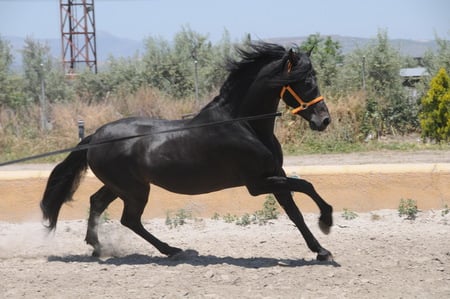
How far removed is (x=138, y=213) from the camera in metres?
7.14

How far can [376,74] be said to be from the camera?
17.3 metres

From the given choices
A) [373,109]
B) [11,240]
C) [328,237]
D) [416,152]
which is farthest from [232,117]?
[373,109]

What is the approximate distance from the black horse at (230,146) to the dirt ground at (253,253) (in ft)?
1.55

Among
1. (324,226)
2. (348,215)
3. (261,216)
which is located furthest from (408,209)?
(324,226)

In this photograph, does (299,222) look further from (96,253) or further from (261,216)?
(96,253)

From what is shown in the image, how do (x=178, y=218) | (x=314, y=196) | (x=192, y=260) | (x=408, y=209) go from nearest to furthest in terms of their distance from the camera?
(x=314, y=196) < (x=192, y=260) < (x=408, y=209) < (x=178, y=218)

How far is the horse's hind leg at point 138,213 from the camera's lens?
704 cm

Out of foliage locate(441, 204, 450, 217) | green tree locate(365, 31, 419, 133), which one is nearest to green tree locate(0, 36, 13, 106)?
green tree locate(365, 31, 419, 133)

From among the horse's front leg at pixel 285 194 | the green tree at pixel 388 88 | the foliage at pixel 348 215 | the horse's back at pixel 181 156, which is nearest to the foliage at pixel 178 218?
the horse's back at pixel 181 156

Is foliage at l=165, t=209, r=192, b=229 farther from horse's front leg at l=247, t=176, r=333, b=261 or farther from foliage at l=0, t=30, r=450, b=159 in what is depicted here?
foliage at l=0, t=30, r=450, b=159

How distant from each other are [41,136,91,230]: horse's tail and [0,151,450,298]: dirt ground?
456mm

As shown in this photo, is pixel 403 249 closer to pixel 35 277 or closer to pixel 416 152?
pixel 35 277

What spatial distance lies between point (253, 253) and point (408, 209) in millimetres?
1975

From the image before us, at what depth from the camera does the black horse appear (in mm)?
6449
